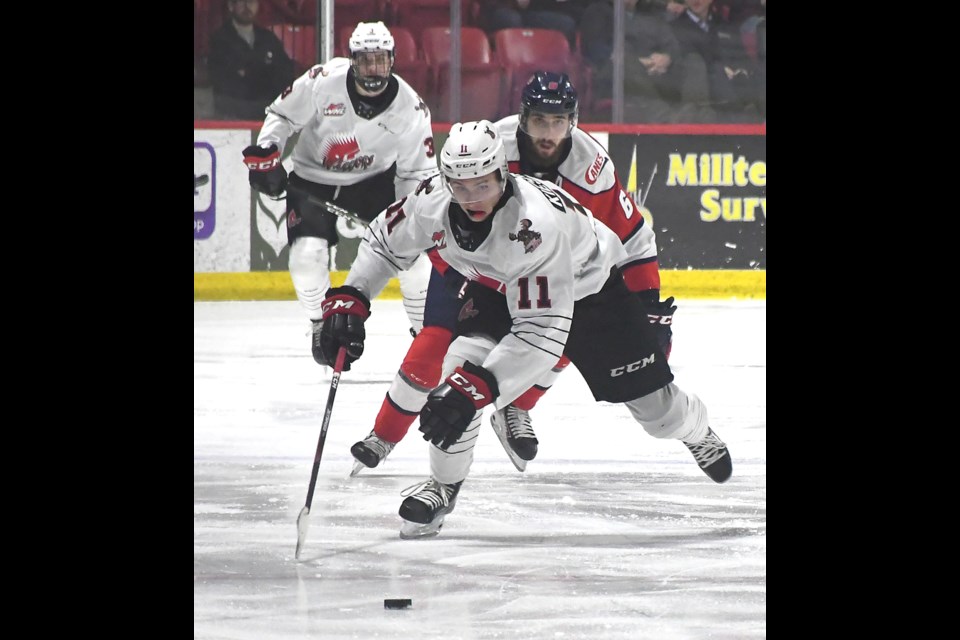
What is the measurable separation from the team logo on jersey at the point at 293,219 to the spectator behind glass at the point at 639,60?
2087 mm

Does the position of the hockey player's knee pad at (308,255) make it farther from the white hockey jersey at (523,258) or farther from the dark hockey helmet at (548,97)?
the white hockey jersey at (523,258)

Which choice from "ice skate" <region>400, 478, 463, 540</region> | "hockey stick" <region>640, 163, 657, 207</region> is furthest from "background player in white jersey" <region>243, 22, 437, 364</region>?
"hockey stick" <region>640, 163, 657, 207</region>

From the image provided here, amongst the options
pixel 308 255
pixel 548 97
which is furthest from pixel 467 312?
pixel 308 255

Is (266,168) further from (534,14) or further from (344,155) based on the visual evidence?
(534,14)

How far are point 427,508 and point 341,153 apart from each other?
6.08ft

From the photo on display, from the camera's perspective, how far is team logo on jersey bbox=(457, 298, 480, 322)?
121 inches

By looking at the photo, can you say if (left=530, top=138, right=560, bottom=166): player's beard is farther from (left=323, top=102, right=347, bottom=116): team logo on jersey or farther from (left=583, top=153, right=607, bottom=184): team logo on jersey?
(left=323, top=102, right=347, bottom=116): team logo on jersey

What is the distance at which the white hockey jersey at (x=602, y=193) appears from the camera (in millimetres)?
3445

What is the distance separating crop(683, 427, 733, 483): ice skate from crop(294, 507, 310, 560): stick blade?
91 cm

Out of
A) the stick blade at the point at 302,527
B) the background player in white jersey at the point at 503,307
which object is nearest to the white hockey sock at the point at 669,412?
the background player in white jersey at the point at 503,307
